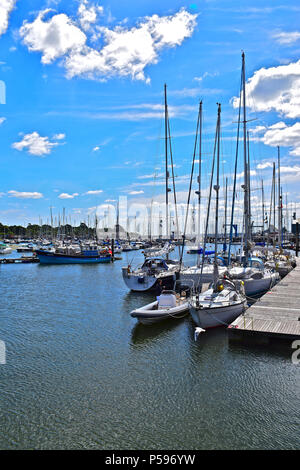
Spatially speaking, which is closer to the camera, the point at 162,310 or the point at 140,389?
the point at 140,389

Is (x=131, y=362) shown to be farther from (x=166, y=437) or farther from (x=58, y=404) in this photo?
(x=166, y=437)

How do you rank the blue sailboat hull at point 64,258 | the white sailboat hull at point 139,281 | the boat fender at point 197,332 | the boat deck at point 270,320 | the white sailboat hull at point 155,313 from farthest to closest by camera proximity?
the blue sailboat hull at point 64,258
the white sailboat hull at point 139,281
the white sailboat hull at point 155,313
the boat fender at point 197,332
the boat deck at point 270,320

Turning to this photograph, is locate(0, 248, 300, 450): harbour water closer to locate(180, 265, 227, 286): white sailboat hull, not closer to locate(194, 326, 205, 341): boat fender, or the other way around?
locate(194, 326, 205, 341): boat fender

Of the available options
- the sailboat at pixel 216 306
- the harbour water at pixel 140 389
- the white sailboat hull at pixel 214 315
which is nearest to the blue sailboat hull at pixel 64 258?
the harbour water at pixel 140 389

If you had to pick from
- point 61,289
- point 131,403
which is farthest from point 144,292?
point 131,403

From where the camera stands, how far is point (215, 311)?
20.9m

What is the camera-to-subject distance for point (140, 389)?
1398 cm

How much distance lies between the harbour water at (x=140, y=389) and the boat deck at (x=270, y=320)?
896 mm

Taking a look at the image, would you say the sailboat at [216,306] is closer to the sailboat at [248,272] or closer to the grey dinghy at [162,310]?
the grey dinghy at [162,310]

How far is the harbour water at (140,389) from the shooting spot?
1091cm

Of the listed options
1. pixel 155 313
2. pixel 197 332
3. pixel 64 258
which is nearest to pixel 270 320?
pixel 197 332

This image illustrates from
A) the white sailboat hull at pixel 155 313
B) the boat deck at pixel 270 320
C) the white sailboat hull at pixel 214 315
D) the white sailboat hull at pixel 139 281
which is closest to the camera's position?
the boat deck at pixel 270 320

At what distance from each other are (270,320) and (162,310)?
671cm

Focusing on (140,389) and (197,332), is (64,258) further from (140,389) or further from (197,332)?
(140,389)
